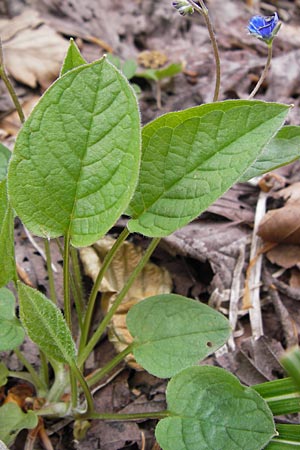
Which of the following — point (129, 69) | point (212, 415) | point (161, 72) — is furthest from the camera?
point (161, 72)

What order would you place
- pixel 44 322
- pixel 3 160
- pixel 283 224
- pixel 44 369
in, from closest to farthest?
pixel 44 322, pixel 3 160, pixel 44 369, pixel 283 224

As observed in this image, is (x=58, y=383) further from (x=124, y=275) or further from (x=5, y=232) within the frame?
(x=5, y=232)

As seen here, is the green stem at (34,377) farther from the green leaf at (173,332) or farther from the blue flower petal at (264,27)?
the blue flower petal at (264,27)

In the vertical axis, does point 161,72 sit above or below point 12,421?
above

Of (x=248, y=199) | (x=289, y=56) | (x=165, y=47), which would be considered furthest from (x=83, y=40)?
(x=248, y=199)

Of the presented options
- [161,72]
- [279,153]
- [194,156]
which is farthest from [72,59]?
[161,72]

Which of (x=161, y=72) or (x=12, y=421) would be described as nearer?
(x=12, y=421)

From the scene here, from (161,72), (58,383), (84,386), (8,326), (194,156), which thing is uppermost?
(194,156)
